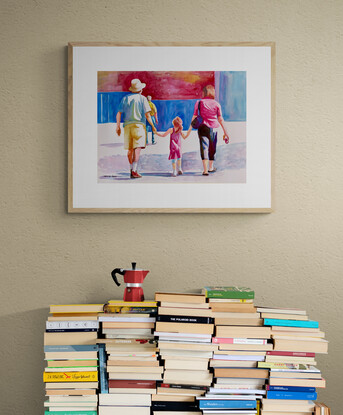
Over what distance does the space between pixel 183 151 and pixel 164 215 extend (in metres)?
0.31

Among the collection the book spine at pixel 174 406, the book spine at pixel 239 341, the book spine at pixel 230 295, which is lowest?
the book spine at pixel 174 406

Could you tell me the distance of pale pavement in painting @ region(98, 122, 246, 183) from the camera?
85.0 inches

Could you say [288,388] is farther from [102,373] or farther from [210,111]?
[210,111]

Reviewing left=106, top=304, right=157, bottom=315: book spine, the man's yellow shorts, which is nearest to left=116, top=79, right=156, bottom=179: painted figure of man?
Answer: the man's yellow shorts

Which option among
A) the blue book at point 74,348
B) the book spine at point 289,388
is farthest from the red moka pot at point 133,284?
the book spine at point 289,388

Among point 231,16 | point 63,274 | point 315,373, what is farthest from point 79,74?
point 315,373

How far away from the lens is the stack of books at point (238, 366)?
1809 millimetres

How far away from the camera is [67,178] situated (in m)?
2.18

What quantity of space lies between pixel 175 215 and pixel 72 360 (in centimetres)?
78

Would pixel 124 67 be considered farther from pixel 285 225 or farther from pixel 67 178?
pixel 285 225

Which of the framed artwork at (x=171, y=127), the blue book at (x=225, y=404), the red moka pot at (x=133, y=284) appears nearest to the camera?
the blue book at (x=225, y=404)

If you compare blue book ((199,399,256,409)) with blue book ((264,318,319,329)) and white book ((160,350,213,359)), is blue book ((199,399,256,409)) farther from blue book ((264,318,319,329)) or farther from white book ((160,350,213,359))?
blue book ((264,318,319,329))

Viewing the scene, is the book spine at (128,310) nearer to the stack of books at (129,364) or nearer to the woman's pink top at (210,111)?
the stack of books at (129,364)

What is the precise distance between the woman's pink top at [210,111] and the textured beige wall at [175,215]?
0.96 feet
